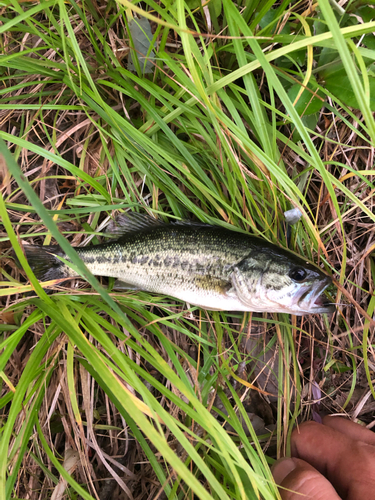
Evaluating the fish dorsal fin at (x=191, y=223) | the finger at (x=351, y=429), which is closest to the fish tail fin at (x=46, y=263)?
the fish dorsal fin at (x=191, y=223)

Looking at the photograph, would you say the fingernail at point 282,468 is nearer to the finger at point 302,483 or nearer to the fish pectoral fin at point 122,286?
the finger at point 302,483

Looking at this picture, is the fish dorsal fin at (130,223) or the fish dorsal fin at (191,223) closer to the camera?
the fish dorsal fin at (191,223)

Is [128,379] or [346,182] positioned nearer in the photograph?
[128,379]

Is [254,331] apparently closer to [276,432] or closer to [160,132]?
[276,432]

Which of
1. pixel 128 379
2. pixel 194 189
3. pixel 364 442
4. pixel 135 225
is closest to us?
pixel 128 379

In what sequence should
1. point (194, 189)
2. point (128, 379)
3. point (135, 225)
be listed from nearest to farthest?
point (128, 379) < point (194, 189) < point (135, 225)

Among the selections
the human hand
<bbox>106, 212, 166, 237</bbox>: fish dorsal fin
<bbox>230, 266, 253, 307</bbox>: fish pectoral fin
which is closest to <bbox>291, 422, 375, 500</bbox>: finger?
the human hand

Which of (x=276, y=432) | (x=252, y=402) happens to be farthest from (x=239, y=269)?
(x=276, y=432)

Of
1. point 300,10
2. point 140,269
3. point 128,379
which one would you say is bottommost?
point 128,379
